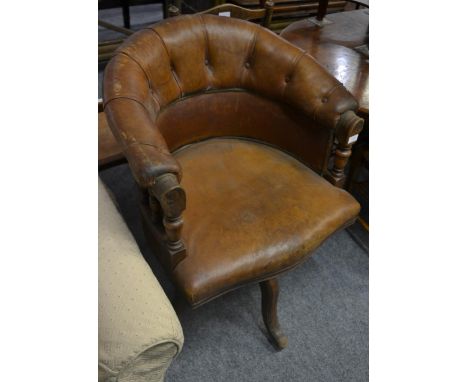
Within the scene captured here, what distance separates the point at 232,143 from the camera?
1293 millimetres

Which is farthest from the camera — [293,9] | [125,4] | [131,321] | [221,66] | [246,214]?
[125,4]

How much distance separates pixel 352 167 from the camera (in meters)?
1.52

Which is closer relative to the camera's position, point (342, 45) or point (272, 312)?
point (272, 312)

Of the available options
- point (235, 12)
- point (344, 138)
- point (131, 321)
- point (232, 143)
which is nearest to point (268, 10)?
point (235, 12)

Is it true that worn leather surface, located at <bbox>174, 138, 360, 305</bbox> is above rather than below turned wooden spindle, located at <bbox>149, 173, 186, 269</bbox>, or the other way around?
below

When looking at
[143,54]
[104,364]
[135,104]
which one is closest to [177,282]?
[104,364]

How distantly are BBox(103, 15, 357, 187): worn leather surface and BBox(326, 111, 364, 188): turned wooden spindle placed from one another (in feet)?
0.08

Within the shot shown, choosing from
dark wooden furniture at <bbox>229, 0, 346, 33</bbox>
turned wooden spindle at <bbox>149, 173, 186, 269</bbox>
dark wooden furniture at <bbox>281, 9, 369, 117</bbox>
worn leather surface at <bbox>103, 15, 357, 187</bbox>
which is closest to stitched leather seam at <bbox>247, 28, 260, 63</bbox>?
worn leather surface at <bbox>103, 15, 357, 187</bbox>

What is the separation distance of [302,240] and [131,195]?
36.1 inches

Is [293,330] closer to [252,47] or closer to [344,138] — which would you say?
[344,138]

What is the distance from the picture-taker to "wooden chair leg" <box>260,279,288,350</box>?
44.5 inches

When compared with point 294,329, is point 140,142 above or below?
above

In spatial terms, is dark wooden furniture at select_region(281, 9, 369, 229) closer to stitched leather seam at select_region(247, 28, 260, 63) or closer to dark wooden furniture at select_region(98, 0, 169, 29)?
stitched leather seam at select_region(247, 28, 260, 63)

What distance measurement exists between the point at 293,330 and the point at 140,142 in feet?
2.77
